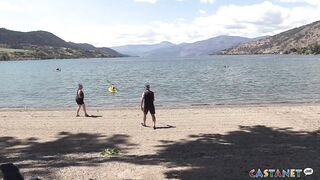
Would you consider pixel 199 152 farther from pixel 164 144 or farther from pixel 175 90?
pixel 175 90

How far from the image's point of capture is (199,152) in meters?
15.1

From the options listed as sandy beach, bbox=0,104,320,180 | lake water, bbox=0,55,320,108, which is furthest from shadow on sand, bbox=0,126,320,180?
lake water, bbox=0,55,320,108

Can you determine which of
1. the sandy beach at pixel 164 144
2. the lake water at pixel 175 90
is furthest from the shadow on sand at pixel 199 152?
the lake water at pixel 175 90

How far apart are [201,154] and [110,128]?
23.0ft

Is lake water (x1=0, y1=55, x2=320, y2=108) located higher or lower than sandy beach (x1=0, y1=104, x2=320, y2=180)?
lower

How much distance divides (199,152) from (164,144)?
197 centimetres

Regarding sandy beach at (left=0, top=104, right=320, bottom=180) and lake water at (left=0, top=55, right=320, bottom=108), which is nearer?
sandy beach at (left=0, top=104, right=320, bottom=180)

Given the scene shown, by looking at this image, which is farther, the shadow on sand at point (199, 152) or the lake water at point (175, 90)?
the lake water at point (175, 90)

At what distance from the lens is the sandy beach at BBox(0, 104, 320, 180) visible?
12.7m

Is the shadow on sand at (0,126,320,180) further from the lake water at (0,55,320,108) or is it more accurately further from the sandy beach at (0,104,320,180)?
the lake water at (0,55,320,108)

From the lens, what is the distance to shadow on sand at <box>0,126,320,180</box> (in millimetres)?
12742

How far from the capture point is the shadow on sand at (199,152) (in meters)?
12.7

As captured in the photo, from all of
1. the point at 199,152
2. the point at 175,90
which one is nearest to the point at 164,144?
the point at 199,152

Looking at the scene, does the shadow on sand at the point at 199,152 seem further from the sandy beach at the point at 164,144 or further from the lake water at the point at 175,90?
the lake water at the point at 175,90
